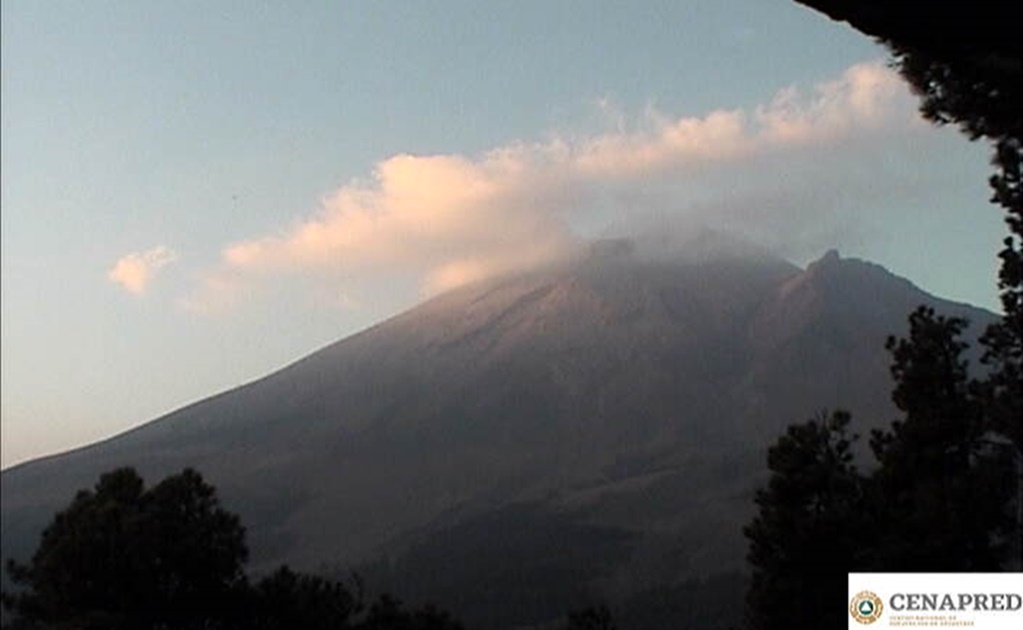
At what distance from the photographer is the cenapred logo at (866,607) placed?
1132 cm

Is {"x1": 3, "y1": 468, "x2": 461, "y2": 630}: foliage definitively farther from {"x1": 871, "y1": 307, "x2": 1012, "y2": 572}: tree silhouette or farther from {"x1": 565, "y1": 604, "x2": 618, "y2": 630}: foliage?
{"x1": 871, "y1": 307, "x2": 1012, "y2": 572}: tree silhouette

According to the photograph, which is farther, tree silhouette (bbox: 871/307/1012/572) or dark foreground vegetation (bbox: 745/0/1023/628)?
tree silhouette (bbox: 871/307/1012/572)

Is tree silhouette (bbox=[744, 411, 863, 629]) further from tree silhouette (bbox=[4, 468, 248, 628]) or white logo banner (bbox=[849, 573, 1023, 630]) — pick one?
white logo banner (bbox=[849, 573, 1023, 630])

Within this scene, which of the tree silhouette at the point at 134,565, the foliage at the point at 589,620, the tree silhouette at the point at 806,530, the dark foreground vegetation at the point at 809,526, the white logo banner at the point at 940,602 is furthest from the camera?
the foliage at the point at 589,620

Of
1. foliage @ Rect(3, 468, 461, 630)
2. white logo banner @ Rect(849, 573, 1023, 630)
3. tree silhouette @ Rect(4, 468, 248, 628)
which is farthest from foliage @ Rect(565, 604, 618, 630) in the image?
white logo banner @ Rect(849, 573, 1023, 630)

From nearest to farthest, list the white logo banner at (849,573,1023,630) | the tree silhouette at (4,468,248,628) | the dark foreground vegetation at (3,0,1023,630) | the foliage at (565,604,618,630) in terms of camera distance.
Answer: the white logo banner at (849,573,1023,630)
the dark foreground vegetation at (3,0,1023,630)
the tree silhouette at (4,468,248,628)
the foliage at (565,604,618,630)

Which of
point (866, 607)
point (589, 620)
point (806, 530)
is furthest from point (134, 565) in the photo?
point (866, 607)

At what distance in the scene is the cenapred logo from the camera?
11.3 meters

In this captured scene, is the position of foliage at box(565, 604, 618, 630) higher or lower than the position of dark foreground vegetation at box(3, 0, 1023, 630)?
lower

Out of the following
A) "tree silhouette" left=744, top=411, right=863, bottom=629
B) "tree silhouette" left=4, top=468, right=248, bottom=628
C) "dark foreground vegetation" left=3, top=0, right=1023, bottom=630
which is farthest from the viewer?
"tree silhouette" left=4, top=468, right=248, bottom=628

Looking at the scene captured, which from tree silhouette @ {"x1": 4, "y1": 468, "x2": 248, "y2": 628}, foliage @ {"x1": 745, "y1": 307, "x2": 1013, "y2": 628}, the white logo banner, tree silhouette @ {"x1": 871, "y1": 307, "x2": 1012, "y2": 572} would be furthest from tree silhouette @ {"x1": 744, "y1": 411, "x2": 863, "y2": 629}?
the white logo banner

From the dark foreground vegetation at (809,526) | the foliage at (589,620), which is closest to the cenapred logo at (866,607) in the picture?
the dark foreground vegetation at (809,526)

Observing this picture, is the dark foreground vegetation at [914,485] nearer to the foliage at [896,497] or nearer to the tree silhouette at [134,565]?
the foliage at [896,497]

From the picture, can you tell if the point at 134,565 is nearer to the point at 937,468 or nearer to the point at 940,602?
the point at 937,468
